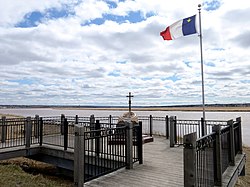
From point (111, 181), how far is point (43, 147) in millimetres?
6018

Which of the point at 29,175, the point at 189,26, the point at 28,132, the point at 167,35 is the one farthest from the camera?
the point at 167,35

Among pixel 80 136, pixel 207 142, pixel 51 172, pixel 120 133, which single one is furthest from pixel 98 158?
pixel 51 172

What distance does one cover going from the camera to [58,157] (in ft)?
34.4

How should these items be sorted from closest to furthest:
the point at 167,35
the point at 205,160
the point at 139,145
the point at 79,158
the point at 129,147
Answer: the point at 205,160, the point at 79,158, the point at 129,147, the point at 139,145, the point at 167,35

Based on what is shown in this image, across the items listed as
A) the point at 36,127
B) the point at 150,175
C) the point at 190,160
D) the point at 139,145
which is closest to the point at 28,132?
the point at 36,127

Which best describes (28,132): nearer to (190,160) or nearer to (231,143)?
(231,143)

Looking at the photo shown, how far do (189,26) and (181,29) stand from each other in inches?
21.5

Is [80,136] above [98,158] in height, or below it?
above

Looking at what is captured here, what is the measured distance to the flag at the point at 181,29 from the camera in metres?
13.5

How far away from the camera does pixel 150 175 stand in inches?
266

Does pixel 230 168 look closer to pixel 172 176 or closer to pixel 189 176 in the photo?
pixel 172 176

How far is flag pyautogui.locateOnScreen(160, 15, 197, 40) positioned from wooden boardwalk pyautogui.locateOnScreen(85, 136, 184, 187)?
7.56 meters

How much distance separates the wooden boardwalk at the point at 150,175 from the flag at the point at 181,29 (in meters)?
7.56

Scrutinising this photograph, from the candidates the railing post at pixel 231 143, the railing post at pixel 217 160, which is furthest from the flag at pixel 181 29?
the railing post at pixel 217 160
